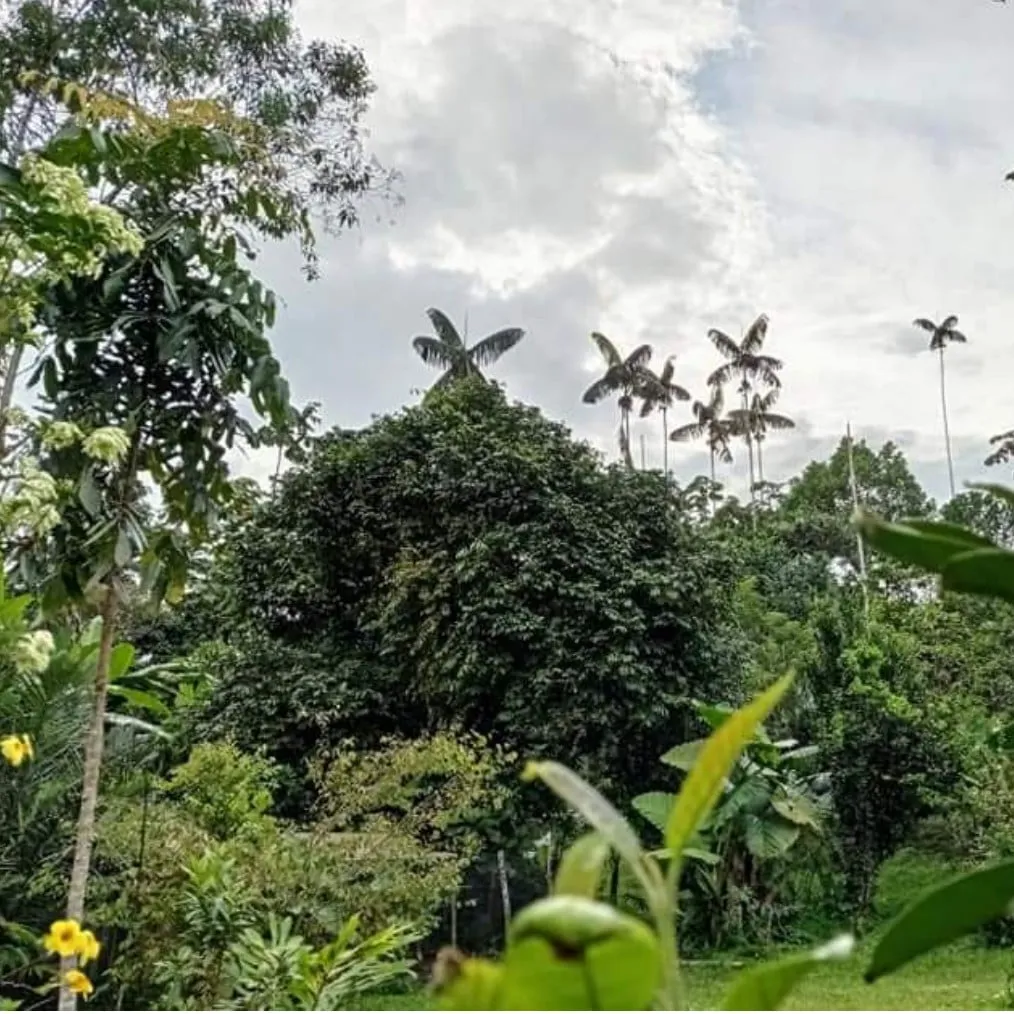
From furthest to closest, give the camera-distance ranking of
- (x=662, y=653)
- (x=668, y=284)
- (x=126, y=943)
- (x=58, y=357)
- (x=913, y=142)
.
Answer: (x=668, y=284) < (x=662, y=653) < (x=913, y=142) < (x=126, y=943) < (x=58, y=357)

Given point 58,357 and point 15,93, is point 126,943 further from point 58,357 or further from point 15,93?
point 15,93

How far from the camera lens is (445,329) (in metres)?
11.2

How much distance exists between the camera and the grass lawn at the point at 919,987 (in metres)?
3.24

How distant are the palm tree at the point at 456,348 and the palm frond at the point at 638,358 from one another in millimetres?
4860

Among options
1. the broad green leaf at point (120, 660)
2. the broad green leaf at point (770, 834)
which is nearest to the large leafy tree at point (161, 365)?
the broad green leaf at point (120, 660)

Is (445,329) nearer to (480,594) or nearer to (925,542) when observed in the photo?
(480,594)

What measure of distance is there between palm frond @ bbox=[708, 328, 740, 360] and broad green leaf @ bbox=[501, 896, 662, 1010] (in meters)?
17.1

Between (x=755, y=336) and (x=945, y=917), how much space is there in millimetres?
17064

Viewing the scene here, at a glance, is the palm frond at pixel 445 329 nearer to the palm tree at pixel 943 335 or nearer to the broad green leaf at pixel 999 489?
the palm tree at pixel 943 335

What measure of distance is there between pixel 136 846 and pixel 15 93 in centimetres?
365

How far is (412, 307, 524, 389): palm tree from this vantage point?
1113cm

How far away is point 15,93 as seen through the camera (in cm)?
488

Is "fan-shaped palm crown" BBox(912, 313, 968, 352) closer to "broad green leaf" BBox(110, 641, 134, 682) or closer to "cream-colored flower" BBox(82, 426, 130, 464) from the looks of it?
"broad green leaf" BBox(110, 641, 134, 682)

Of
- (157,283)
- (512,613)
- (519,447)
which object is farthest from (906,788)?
(157,283)
